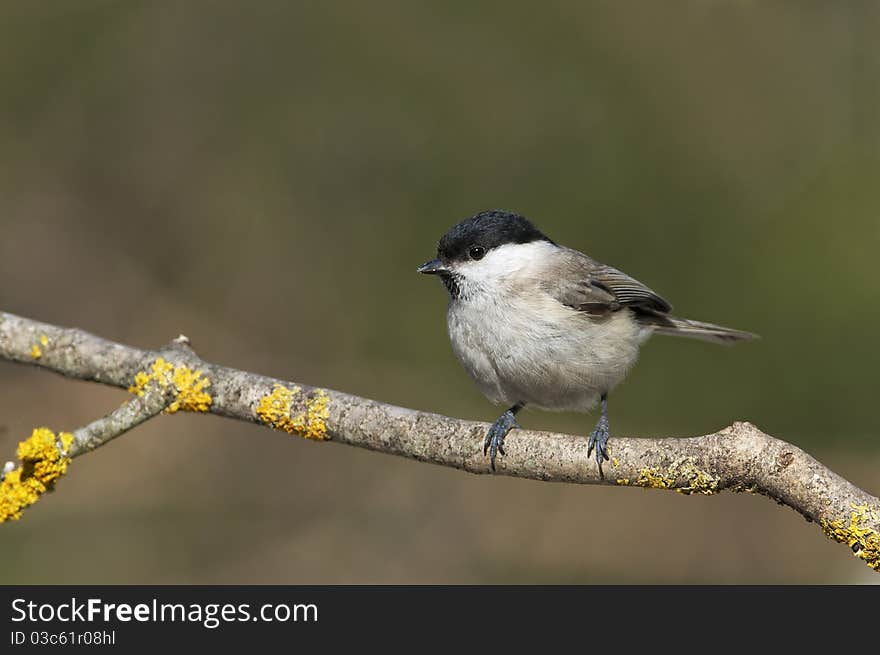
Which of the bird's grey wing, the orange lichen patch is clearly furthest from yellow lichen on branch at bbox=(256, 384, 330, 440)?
the orange lichen patch

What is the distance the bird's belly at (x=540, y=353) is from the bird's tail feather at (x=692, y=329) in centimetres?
→ 36

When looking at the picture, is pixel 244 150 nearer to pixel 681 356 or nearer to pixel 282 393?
pixel 681 356

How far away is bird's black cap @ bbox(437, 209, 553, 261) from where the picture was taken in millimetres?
3426

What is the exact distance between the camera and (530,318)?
3266 mm

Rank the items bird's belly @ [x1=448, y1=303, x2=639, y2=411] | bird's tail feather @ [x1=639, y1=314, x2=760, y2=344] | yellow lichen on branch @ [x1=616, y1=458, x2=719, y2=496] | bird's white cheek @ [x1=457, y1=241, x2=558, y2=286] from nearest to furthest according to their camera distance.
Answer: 1. yellow lichen on branch @ [x1=616, y1=458, x2=719, y2=496]
2. bird's belly @ [x1=448, y1=303, x2=639, y2=411]
3. bird's white cheek @ [x1=457, y1=241, x2=558, y2=286]
4. bird's tail feather @ [x1=639, y1=314, x2=760, y2=344]

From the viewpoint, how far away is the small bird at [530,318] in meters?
3.25

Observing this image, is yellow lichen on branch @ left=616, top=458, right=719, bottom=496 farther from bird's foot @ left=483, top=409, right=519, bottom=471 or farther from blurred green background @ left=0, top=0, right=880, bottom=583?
blurred green background @ left=0, top=0, right=880, bottom=583

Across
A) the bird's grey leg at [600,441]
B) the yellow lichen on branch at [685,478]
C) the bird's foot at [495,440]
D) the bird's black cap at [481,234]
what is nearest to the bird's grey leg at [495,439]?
the bird's foot at [495,440]

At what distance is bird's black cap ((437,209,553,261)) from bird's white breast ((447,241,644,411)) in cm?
4

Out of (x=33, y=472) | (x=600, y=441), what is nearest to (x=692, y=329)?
(x=600, y=441)

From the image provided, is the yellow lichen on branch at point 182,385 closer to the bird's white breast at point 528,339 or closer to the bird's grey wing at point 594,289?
the bird's white breast at point 528,339

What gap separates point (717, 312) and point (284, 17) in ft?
11.7

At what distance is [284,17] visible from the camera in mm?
6102
